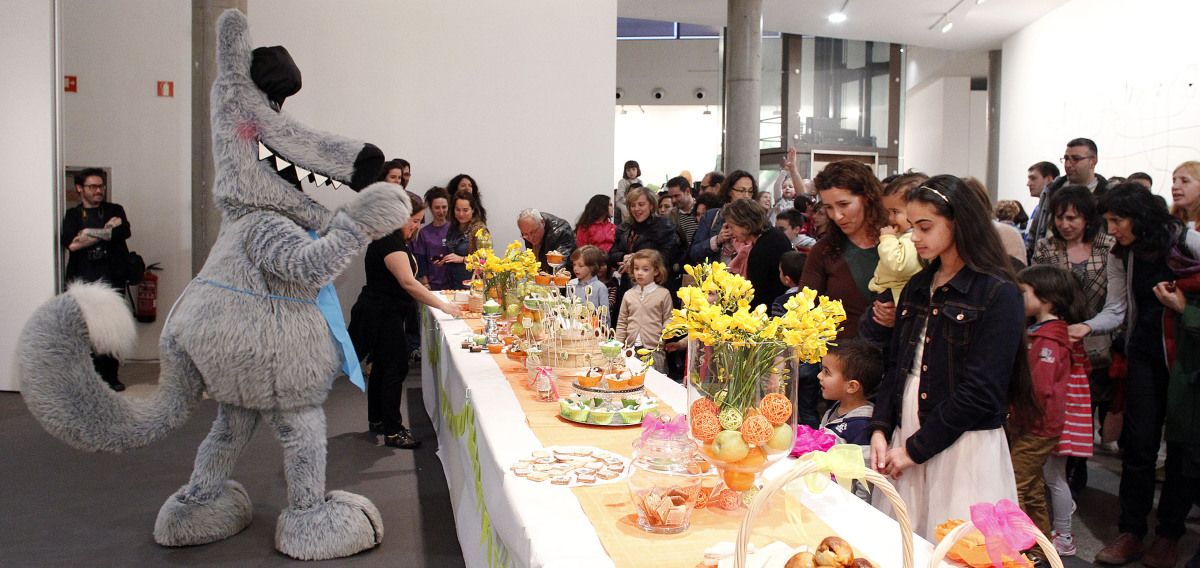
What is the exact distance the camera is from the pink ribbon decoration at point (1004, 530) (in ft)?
4.07

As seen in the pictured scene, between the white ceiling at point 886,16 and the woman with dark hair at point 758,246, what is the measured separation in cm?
572

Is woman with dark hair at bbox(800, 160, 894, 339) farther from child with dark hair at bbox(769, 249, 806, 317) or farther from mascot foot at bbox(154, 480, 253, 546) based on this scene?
mascot foot at bbox(154, 480, 253, 546)

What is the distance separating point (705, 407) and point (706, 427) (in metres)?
0.04

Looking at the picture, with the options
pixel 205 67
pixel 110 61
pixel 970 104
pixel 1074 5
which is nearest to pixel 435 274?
pixel 205 67

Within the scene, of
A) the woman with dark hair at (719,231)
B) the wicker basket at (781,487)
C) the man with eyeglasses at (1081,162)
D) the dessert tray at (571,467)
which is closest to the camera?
the wicker basket at (781,487)

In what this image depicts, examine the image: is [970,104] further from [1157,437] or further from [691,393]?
[691,393]

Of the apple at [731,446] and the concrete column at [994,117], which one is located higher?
the concrete column at [994,117]

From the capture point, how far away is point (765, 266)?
4039mm

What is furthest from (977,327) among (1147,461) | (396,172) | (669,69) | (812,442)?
(669,69)

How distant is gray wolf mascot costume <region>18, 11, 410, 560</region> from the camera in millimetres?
2773

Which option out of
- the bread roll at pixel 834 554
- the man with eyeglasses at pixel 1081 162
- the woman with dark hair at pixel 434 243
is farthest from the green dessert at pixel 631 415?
the woman with dark hair at pixel 434 243

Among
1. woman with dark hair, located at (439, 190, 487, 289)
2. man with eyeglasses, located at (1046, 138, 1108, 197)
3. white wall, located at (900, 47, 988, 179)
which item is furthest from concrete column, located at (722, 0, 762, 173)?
white wall, located at (900, 47, 988, 179)

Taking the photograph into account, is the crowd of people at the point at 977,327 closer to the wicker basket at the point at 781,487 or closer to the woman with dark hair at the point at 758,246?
the woman with dark hair at the point at 758,246

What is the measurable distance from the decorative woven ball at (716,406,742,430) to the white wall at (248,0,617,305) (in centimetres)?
589
